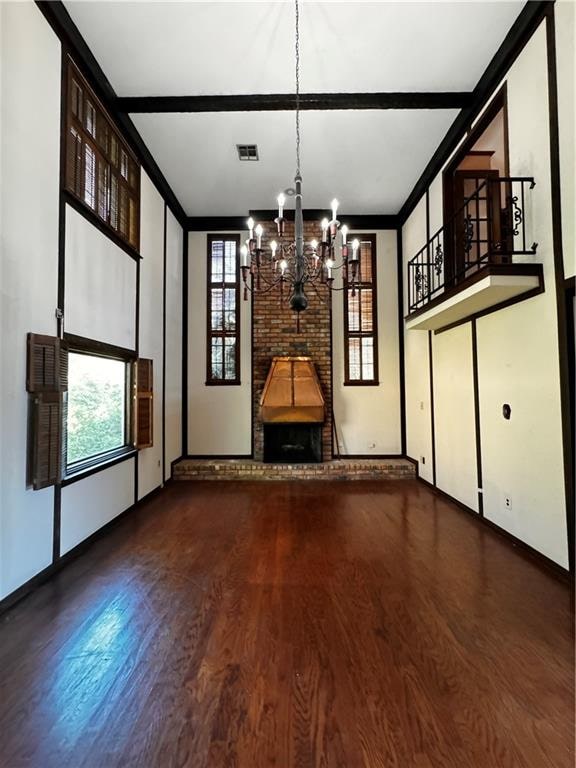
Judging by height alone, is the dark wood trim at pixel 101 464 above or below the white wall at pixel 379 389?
below

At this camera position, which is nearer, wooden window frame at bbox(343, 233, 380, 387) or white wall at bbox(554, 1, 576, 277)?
white wall at bbox(554, 1, 576, 277)

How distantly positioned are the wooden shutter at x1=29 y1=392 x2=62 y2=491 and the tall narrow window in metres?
4.78

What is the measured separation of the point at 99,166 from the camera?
3.60m

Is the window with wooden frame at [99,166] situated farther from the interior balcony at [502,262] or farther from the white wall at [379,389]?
the white wall at [379,389]

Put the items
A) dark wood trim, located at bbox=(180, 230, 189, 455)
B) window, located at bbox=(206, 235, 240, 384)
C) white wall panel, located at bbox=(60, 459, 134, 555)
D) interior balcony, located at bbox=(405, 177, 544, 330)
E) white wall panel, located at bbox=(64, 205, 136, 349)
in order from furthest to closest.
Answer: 1. window, located at bbox=(206, 235, 240, 384)
2. dark wood trim, located at bbox=(180, 230, 189, 455)
3. white wall panel, located at bbox=(64, 205, 136, 349)
4. white wall panel, located at bbox=(60, 459, 134, 555)
5. interior balcony, located at bbox=(405, 177, 544, 330)

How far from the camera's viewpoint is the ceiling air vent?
14.9 ft

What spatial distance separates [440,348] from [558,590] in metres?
3.03

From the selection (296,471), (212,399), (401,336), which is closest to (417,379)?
(401,336)

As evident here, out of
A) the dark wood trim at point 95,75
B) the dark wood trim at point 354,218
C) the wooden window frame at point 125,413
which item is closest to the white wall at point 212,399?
the dark wood trim at point 354,218

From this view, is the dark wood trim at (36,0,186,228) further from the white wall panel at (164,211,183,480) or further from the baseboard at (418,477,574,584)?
the baseboard at (418,477,574,584)

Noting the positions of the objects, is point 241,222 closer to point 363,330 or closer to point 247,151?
point 247,151

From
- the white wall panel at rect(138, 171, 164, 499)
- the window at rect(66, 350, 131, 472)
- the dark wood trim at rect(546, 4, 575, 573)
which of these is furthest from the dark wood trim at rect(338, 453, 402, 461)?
the dark wood trim at rect(546, 4, 575, 573)

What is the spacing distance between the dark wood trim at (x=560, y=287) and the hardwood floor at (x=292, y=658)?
65 cm

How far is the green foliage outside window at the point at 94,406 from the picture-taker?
3.31 metres
